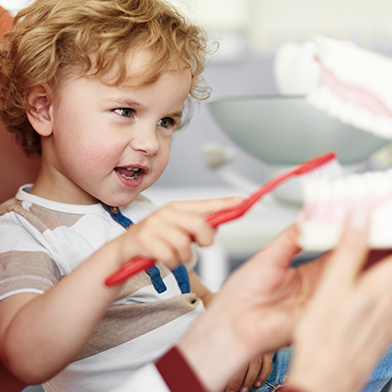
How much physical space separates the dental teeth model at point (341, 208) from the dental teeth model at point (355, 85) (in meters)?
0.05

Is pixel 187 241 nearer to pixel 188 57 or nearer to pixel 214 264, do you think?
pixel 188 57

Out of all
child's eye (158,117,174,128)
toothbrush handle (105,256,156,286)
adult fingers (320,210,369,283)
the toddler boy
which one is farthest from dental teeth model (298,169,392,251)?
child's eye (158,117,174,128)

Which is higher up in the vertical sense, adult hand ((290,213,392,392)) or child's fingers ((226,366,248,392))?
adult hand ((290,213,392,392))

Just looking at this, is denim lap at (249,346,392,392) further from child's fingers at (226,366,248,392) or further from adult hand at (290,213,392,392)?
adult hand at (290,213,392,392)

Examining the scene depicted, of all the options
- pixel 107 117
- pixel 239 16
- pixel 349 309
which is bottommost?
pixel 349 309

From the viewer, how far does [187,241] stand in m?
0.41

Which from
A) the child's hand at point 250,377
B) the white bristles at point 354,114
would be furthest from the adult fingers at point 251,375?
the white bristles at point 354,114

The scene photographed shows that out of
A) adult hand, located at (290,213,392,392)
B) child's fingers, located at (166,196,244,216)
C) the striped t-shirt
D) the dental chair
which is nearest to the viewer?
adult hand, located at (290,213,392,392)

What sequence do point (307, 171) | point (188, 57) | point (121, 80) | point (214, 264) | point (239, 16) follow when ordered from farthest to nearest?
point (239, 16) → point (214, 264) → point (188, 57) → point (121, 80) → point (307, 171)

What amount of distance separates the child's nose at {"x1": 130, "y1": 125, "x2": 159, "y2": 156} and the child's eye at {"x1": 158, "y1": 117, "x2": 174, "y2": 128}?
5cm

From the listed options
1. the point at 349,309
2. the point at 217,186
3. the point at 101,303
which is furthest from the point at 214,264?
the point at 349,309

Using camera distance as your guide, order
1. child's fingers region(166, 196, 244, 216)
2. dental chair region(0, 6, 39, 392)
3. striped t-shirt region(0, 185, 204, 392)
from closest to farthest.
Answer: child's fingers region(166, 196, 244, 216), striped t-shirt region(0, 185, 204, 392), dental chair region(0, 6, 39, 392)

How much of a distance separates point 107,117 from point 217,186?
4.44ft

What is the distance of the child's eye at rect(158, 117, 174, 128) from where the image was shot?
2.30 ft
